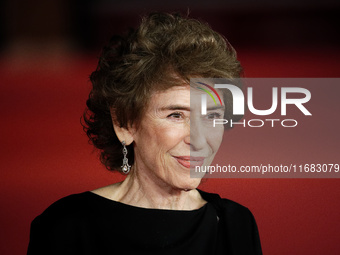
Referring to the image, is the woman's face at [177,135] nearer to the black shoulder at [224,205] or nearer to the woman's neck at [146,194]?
the woman's neck at [146,194]

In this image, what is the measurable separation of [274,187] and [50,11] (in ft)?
6.96

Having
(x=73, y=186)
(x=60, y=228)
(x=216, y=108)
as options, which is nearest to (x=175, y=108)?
(x=216, y=108)

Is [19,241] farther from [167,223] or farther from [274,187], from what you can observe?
[274,187]

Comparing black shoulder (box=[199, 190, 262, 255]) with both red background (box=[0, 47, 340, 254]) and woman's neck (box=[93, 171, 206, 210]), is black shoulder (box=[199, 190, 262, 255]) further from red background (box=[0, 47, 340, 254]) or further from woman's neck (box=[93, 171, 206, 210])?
red background (box=[0, 47, 340, 254])

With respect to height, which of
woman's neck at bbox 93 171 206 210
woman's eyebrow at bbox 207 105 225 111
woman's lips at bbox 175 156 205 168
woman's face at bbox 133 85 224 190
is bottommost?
woman's neck at bbox 93 171 206 210

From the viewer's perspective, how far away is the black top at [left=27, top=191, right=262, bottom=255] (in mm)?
1682

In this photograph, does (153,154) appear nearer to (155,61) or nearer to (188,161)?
(188,161)

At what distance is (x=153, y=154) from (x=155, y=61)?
11.2 inches

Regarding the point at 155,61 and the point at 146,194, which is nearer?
the point at 155,61

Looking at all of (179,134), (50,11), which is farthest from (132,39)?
(50,11)

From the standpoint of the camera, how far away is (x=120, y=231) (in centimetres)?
169

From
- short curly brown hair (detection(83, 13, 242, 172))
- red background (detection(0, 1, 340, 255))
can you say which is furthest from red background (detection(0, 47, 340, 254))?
short curly brown hair (detection(83, 13, 242, 172))

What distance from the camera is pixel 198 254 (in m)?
1.72

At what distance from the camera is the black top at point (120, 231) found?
168 cm
